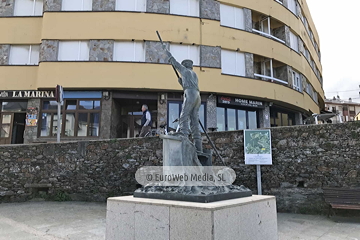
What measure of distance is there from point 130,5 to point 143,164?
953cm

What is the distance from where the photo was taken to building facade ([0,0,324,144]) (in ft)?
45.8

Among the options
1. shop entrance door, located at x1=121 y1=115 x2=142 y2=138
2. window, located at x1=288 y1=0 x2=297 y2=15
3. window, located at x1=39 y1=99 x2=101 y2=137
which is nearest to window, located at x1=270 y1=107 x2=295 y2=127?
window, located at x1=288 y1=0 x2=297 y2=15

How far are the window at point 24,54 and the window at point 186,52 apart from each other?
7.52 meters

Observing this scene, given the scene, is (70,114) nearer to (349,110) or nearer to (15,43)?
(15,43)

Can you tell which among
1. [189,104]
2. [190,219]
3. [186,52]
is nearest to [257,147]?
[189,104]

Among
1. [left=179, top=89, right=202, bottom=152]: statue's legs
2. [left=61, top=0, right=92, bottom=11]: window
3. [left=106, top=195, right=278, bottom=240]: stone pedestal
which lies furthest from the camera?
[left=61, top=0, right=92, bottom=11]: window

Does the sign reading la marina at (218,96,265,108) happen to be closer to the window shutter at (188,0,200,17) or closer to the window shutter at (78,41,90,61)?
the window shutter at (188,0,200,17)

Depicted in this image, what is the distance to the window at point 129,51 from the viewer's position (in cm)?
1422

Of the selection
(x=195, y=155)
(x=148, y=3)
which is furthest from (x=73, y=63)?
(x=195, y=155)

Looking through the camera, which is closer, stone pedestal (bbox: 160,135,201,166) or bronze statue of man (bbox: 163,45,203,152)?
stone pedestal (bbox: 160,135,201,166)

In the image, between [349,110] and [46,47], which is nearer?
[46,47]

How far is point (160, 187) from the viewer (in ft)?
13.2

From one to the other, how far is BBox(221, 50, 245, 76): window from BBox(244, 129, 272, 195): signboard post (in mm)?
7795

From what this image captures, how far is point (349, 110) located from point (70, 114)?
198 ft
